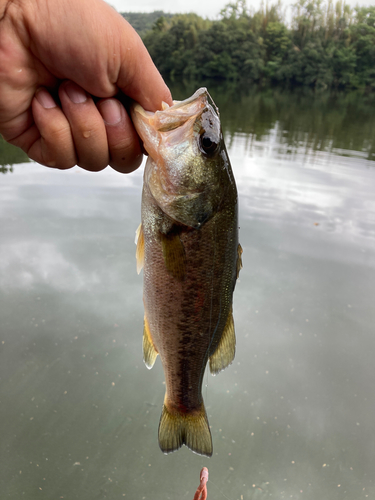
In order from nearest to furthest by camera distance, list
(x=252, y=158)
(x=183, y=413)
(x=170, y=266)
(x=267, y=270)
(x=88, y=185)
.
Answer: (x=170, y=266) → (x=183, y=413) → (x=267, y=270) → (x=88, y=185) → (x=252, y=158)

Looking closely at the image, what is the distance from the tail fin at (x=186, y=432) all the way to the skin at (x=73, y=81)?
1401mm

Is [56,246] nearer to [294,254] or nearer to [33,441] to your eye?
[33,441]

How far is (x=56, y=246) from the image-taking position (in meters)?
5.66

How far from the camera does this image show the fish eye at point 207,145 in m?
1.52

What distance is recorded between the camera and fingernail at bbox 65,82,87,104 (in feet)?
5.10

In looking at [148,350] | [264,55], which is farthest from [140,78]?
[264,55]

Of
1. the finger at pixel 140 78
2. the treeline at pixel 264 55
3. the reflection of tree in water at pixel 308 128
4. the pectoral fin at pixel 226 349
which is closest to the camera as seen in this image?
the finger at pixel 140 78

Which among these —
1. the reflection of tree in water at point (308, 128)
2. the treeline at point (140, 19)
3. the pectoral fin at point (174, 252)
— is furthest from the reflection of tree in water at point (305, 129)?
the pectoral fin at point (174, 252)

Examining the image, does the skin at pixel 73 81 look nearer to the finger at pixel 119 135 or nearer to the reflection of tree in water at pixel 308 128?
the finger at pixel 119 135

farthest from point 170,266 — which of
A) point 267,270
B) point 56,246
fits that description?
point 56,246

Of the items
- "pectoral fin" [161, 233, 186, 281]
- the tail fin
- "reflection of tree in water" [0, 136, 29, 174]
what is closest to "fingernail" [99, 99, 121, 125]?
"pectoral fin" [161, 233, 186, 281]

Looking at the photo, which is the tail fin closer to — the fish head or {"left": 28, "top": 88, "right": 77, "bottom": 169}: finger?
the fish head

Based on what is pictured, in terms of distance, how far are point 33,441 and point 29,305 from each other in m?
1.81

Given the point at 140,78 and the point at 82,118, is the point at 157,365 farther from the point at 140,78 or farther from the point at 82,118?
the point at 140,78
